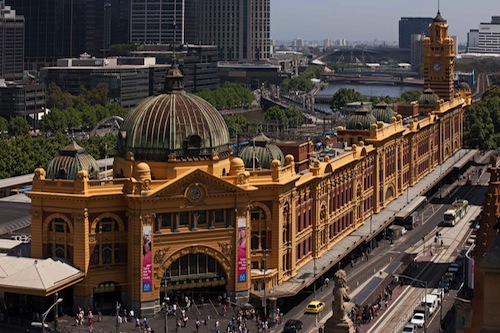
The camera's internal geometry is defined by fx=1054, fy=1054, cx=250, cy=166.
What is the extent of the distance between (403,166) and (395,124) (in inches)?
375

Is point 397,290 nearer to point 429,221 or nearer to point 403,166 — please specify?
point 429,221

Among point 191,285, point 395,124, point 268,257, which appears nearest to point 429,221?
point 395,124

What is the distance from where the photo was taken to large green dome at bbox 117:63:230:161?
100562mm

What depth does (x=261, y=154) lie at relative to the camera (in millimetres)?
108125

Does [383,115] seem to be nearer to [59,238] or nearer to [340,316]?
[59,238]

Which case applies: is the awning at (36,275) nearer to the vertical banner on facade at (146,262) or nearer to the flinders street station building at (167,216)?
the flinders street station building at (167,216)

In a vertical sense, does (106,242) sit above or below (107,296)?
above

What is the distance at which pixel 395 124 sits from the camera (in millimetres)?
162750

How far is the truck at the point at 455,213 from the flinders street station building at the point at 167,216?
40.5 m

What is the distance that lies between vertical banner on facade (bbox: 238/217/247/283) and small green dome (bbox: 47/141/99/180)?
14.8 metres

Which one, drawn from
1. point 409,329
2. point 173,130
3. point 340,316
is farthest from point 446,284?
point 340,316

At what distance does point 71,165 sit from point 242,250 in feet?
59.9

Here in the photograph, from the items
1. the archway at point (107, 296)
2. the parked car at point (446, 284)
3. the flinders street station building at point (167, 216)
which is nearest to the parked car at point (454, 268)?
the parked car at point (446, 284)

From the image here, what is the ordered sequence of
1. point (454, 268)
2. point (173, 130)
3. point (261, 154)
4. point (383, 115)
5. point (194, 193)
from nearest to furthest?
1. point (194, 193)
2. point (173, 130)
3. point (261, 154)
4. point (454, 268)
5. point (383, 115)
